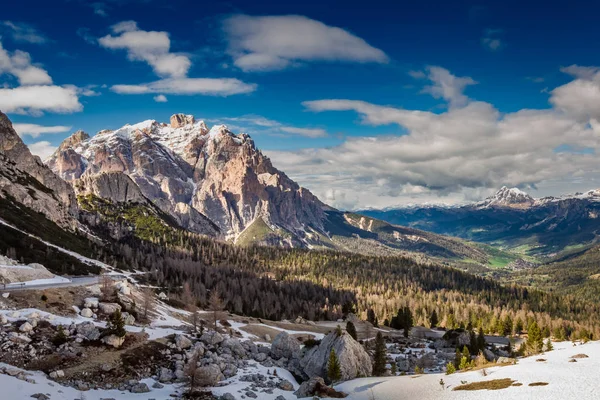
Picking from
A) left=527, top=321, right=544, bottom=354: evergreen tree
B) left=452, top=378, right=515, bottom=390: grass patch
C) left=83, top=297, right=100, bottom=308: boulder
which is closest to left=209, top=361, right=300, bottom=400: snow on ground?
left=452, top=378, right=515, bottom=390: grass patch

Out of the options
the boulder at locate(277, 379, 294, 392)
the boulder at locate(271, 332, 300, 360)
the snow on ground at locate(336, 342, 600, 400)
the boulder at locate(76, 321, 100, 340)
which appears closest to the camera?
the snow on ground at locate(336, 342, 600, 400)

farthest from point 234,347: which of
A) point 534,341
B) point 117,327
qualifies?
point 534,341

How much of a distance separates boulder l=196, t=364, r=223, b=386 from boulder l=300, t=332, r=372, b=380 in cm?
2773

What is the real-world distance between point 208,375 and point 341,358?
35.9 meters

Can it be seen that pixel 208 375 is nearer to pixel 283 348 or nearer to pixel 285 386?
pixel 285 386

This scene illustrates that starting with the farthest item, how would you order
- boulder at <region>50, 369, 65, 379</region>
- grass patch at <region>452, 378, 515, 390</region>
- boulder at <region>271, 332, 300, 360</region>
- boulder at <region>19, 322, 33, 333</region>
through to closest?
boulder at <region>271, 332, 300, 360</region> → boulder at <region>19, 322, 33, 333</region> → grass patch at <region>452, 378, 515, 390</region> → boulder at <region>50, 369, 65, 379</region>

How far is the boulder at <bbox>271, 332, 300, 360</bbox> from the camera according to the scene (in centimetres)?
9916

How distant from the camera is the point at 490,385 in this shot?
56.4 m

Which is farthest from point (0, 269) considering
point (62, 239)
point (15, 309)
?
point (62, 239)

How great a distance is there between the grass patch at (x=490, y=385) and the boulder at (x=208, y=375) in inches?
1533

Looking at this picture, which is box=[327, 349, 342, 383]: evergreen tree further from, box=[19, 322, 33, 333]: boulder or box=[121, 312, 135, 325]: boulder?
box=[19, 322, 33, 333]: boulder

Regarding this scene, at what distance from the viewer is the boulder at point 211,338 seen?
85.9 m

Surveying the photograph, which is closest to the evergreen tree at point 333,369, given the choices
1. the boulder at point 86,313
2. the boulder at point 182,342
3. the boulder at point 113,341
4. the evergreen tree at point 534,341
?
the boulder at point 182,342

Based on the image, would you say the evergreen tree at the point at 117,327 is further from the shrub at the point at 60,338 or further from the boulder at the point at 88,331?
the shrub at the point at 60,338
